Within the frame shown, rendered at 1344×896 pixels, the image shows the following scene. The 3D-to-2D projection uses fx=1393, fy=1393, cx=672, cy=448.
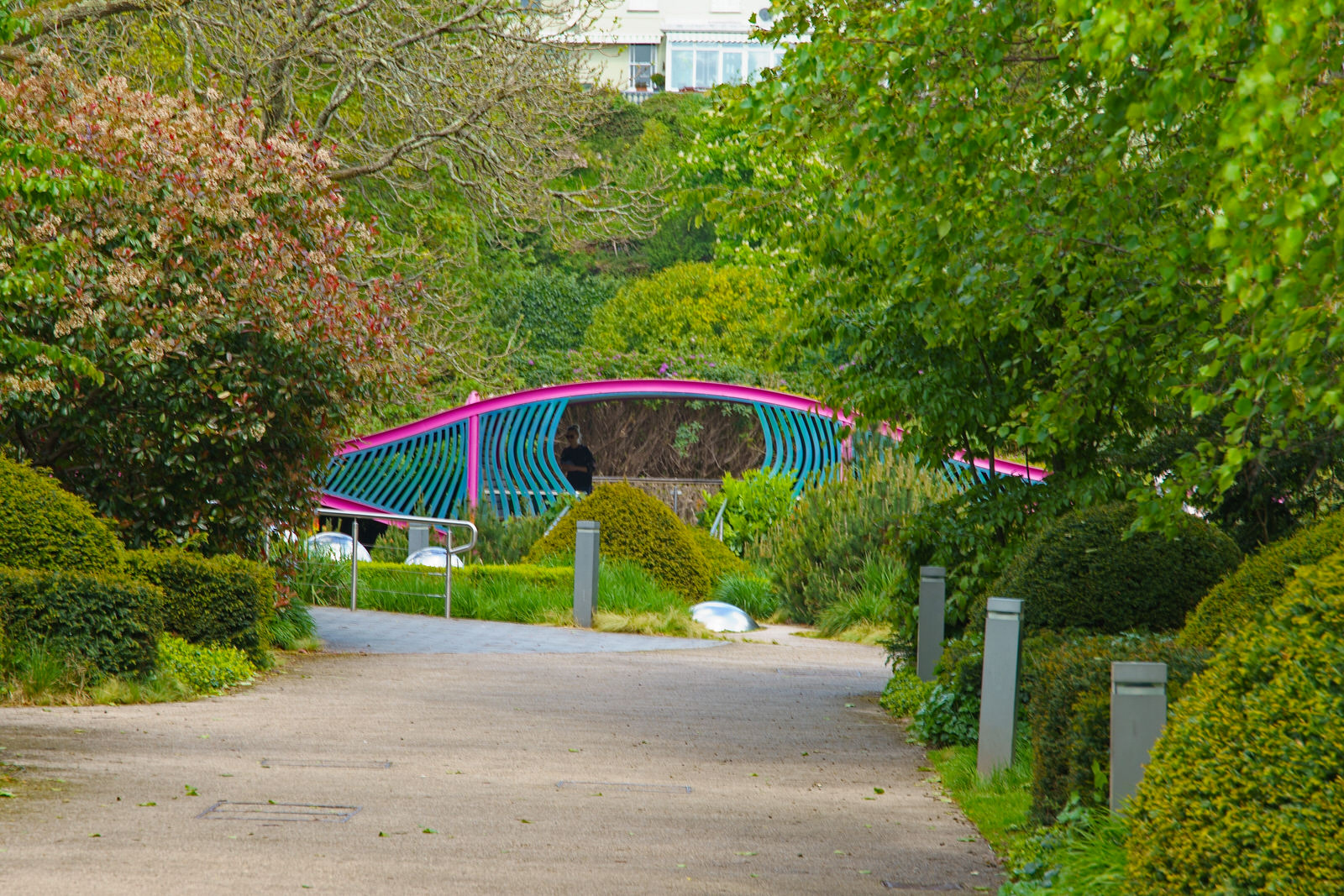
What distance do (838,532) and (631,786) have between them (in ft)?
30.1

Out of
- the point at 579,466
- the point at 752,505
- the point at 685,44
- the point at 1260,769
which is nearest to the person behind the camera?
the point at 1260,769

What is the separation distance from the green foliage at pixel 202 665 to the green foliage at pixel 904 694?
4.17 metres

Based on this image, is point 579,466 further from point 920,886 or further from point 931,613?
point 920,886

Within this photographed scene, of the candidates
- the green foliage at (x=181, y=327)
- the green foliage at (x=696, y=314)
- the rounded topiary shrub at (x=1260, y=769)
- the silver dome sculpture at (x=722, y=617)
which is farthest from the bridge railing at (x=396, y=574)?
the green foliage at (x=696, y=314)

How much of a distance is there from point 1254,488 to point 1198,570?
168 cm

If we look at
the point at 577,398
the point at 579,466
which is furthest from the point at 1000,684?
the point at 577,398

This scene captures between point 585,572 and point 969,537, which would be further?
point 585,572

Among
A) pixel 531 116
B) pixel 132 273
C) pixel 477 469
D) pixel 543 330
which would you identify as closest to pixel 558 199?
pixel 531 116

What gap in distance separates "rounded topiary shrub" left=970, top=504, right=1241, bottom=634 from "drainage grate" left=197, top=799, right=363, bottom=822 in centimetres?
359

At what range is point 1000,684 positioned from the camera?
20.5ft

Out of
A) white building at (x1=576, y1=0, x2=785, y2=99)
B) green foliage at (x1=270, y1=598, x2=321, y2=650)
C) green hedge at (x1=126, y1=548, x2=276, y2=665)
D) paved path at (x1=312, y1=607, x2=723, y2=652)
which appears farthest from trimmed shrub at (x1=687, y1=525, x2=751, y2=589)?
white building at (x1=576, y1=0, x2=785, y2=99)

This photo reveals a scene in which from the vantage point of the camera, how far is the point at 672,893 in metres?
4.40

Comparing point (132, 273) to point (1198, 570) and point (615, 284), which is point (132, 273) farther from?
point (615, 284)

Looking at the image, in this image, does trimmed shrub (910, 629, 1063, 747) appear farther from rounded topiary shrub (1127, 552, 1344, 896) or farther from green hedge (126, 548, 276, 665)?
green hedge (126, 548, 276, 665)
